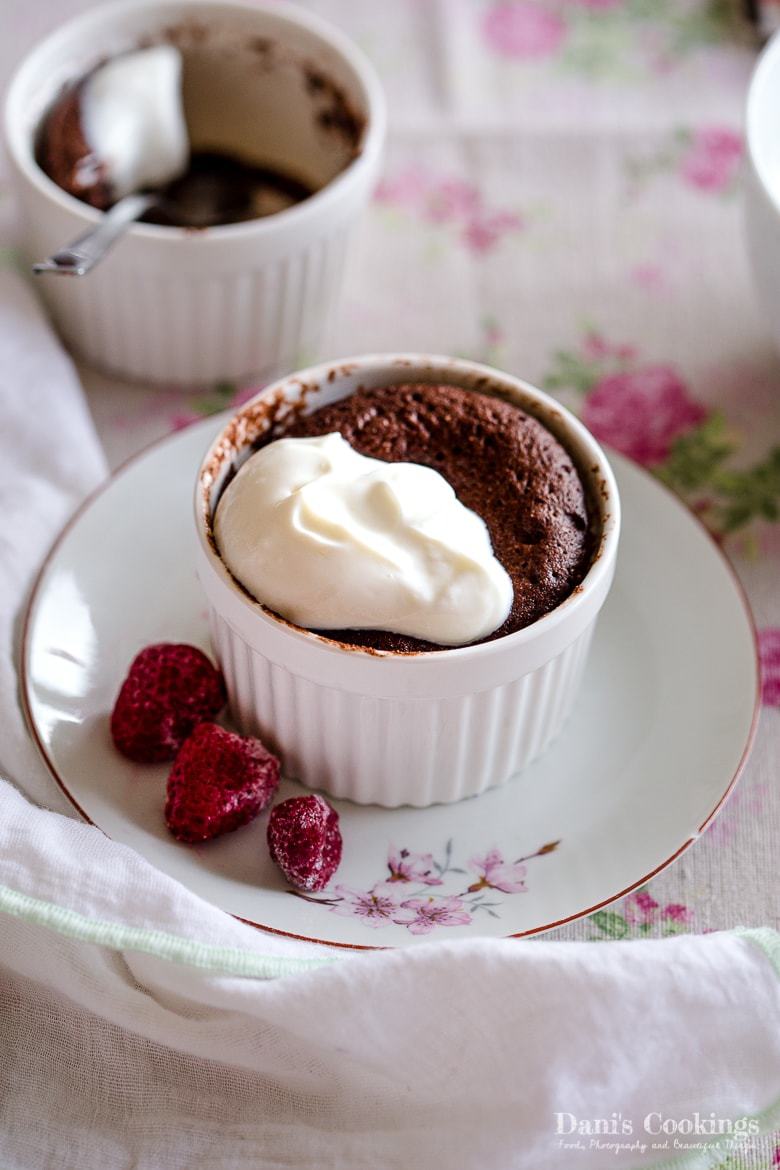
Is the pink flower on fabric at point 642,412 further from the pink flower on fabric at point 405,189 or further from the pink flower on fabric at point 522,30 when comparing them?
the pink flower on fabric at point 522,30

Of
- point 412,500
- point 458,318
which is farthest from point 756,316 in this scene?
point 412,500

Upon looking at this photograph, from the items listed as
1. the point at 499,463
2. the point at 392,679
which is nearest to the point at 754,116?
the point at 499,463

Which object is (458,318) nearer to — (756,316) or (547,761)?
(756,316)

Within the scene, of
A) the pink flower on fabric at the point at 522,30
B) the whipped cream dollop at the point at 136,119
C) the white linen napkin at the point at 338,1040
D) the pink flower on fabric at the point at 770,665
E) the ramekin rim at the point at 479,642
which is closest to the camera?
the white linen napkin at the point at 338,1040

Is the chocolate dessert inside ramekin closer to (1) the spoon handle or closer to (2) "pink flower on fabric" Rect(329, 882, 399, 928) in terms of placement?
(2) "pink flower on fabric" Rect(329, 882, 399, 928)

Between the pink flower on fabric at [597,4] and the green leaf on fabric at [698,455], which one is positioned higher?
the pink flower on fabric at [597,4]

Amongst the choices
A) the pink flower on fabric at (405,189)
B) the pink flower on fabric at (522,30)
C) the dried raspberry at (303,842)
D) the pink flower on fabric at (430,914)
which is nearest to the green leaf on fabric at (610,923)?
the pink flower on fabric at (430,914)

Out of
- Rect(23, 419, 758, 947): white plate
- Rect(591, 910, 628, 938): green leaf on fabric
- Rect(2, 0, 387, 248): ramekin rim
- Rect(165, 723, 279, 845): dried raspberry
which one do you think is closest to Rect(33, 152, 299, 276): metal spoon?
Rect(2, 0, 387, 248): ramekin rim
